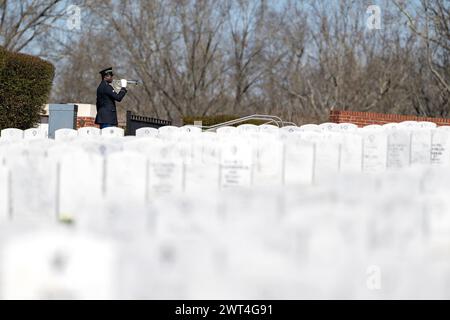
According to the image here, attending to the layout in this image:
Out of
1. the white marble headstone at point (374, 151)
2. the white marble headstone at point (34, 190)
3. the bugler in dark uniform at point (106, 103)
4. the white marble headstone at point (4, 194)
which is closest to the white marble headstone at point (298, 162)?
the white marble headstone at point (374, 151)

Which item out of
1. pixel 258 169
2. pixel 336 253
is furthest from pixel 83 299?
pixel 258 169

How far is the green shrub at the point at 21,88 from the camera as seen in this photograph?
41.5 ft

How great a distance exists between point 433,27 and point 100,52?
412 inches

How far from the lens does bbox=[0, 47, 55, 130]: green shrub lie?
12.6 meters

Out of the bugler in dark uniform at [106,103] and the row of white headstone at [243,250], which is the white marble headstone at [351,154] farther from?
the bugler in dark uniform at [106,103]

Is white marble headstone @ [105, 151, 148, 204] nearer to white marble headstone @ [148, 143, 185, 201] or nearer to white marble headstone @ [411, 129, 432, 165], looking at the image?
white marble headstone @ [148, 143, 185, 201]

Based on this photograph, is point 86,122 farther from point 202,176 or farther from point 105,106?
point 202,176

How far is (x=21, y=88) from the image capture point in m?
12.9

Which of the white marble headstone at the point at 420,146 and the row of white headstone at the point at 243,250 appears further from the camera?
the white marble headstone at the point at 420,146

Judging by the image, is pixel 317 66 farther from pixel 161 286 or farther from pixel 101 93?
pixel 161 286

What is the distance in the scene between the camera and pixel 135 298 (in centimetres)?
327

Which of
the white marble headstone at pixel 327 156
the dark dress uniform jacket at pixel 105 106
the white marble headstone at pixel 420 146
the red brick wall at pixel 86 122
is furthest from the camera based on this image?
the red brick wall at pixel 86 122

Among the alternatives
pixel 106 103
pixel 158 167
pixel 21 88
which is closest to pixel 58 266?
pixel 158 167

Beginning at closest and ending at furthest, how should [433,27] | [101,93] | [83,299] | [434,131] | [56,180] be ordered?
[83,299], [56,180], [434,131], [101,93], [433,27]
